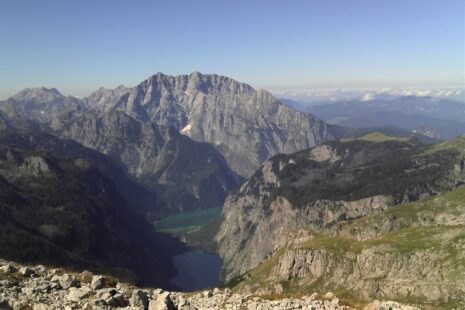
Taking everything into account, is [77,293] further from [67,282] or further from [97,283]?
[97,283]

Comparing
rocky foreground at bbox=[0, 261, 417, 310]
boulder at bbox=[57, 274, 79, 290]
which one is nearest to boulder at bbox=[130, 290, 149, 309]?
rocky foreground at bbox=[0, 261, 417, 310]

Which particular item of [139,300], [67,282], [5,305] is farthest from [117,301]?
[5,305]

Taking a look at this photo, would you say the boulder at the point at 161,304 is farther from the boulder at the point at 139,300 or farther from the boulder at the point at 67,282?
the boulder at the point at 67,282

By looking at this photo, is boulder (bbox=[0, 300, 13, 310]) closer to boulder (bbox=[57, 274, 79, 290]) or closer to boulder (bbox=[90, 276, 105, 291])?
boulder (bbox=[57, 274, 79, 290])

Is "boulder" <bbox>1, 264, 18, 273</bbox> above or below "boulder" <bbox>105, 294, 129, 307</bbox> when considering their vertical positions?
above

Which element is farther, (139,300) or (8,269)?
(8,269)

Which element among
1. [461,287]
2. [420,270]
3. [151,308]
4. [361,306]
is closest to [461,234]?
[420,270]

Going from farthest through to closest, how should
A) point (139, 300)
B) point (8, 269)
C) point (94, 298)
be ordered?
point (8, 269) → point (139, 300) → point (94, 298)

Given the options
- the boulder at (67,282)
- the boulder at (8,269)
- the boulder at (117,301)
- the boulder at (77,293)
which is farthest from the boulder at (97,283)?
the boulder at (8,269)

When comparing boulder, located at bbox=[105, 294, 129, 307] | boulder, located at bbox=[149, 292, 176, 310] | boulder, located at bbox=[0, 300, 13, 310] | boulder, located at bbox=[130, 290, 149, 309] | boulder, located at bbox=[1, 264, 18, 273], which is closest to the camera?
boulder, located at bbox=[0, 300, 13, 310]
